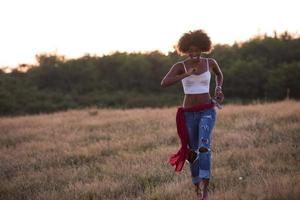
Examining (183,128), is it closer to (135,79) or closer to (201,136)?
(201,136)

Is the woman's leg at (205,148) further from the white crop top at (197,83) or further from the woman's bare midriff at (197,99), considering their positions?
the white crop top at (197,83)

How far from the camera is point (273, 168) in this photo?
7.11m

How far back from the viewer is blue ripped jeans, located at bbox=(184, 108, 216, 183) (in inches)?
214

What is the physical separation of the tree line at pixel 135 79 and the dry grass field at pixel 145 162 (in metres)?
21.1

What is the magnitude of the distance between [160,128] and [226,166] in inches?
229

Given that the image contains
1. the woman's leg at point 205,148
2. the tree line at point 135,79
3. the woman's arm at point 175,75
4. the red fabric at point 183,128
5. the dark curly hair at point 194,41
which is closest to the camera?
the woman's arm at point 175,75

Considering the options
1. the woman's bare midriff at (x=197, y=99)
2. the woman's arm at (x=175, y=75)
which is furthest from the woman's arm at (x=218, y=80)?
the woman's arm at (x=175, y=75)

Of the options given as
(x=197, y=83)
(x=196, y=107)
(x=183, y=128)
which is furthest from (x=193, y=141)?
(x=197, y=83)

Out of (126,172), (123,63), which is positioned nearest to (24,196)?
(126,172)

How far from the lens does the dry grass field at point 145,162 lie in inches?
254

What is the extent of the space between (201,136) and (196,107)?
14.4 inches

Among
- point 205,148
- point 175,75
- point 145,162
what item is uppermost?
point 175,75

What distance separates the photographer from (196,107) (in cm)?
554

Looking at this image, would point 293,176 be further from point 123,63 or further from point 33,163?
point 123,63
